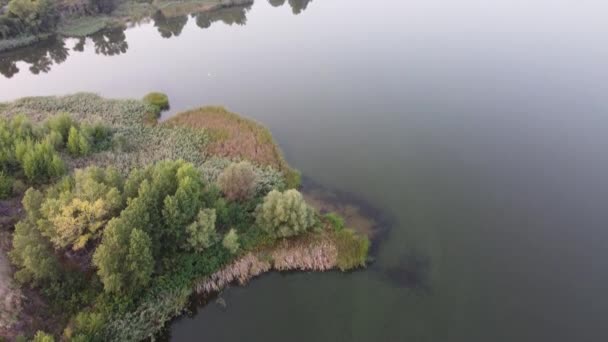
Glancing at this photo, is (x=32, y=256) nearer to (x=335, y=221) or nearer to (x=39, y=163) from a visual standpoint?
(x=39, y=163)

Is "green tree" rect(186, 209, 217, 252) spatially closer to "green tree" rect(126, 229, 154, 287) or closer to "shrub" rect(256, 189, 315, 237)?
"green tree" rect(126, 229, 154, 287)

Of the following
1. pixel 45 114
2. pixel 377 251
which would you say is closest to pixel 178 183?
pixel 377 251

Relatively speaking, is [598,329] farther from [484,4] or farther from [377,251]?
[484,4]

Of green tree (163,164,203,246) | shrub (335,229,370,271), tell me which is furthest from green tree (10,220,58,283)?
shrub (335,229,370,271)

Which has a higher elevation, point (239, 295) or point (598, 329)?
point (598, 329)

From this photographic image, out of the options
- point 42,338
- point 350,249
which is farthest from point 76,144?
point 350,249

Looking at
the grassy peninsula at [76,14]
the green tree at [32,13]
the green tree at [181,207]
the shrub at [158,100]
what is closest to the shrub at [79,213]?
the green tree at [181,207]
